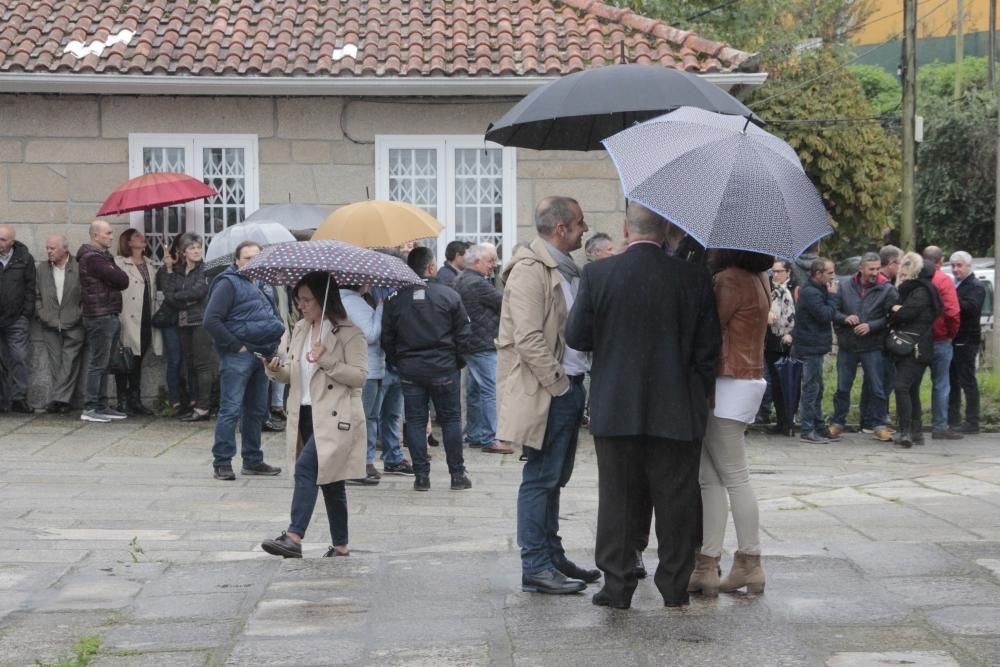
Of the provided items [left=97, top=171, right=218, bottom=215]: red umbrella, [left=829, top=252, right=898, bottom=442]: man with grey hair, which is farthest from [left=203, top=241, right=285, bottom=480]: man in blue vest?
[left=829, top=252, right=898, bottom=442]: man with grey hair

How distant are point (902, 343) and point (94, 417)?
311 inches

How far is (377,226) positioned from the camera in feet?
35.8

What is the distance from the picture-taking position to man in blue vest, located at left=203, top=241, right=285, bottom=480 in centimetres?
1009

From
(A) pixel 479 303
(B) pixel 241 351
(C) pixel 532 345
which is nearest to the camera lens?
(C) pixel 532 345

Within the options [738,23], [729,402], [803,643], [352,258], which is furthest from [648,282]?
[738,23]

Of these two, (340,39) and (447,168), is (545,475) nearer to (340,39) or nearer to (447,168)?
(447,168)

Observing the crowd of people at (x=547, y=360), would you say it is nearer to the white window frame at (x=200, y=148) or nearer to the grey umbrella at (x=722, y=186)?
the grey umbrella at (x=722, y=186)

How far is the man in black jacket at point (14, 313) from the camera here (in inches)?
535

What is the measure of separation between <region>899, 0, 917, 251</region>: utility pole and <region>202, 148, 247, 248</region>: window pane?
37.4 ft

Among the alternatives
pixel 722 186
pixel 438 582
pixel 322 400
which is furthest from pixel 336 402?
pixel 722 186

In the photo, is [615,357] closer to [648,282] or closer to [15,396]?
[648,282]

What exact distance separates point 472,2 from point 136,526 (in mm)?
8910

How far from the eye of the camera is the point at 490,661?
17.0 feet

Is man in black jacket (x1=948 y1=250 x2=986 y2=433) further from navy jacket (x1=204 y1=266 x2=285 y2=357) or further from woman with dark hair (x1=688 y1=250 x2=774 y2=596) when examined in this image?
woman with dark hair (x1=688 y1=250 x2=774 y2=596)
